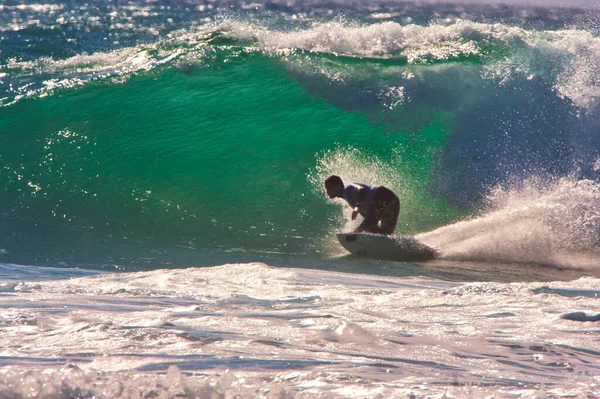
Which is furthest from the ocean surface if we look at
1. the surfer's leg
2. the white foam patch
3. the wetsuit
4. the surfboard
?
the surfer's leg

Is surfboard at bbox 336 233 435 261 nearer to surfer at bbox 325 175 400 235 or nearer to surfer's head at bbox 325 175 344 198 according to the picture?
surfer at bbox 325 175 400 235

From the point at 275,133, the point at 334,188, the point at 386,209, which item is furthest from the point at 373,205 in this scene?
the point at 275,133

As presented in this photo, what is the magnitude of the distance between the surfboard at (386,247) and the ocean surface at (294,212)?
0.23 m

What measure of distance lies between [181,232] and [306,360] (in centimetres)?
521

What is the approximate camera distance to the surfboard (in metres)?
6.61

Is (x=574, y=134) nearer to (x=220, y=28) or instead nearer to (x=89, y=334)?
(x=220, y=28)

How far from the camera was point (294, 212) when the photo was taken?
316 inches

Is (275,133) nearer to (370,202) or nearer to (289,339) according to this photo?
(370,202)

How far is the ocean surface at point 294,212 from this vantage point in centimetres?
234

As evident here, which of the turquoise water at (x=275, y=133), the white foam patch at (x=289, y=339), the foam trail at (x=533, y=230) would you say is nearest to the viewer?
the white foam patch at (x=289, y=339)

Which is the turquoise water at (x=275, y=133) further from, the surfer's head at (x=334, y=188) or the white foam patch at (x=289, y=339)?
the white foam patch at (x=289, y=339)

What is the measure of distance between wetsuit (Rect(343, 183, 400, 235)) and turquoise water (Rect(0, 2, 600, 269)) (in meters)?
0.63

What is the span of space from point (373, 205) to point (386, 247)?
1.82ft

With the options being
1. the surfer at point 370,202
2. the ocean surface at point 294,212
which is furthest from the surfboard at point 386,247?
the surfer at point 370,202
